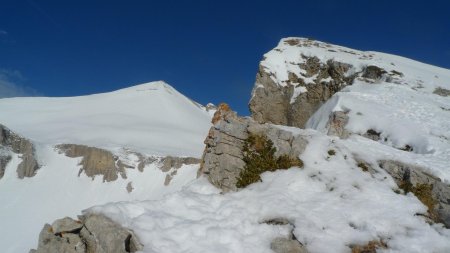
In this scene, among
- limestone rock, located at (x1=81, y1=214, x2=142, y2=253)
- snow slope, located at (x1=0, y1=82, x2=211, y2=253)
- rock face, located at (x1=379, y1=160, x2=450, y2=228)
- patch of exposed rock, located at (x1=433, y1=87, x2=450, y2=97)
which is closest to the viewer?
limestone rock, located at (x1=81, y1=214, x2=142, y2=253)

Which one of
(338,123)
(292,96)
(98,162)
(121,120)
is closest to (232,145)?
(338,123)

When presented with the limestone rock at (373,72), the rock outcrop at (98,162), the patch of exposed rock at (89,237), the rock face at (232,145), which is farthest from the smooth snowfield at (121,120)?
the patch of exposed rock at (89,237)

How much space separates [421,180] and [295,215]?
18.5 ft

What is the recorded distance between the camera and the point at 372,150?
16.9 metres

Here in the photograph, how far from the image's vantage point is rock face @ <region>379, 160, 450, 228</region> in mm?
13799

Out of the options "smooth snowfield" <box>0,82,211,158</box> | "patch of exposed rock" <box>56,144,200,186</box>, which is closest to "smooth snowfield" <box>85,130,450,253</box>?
"patch of exposed rock" <box>56,144,200,186</box>

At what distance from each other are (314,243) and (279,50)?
94.4 feet

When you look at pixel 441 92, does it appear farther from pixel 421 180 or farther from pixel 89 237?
pixel 89 237

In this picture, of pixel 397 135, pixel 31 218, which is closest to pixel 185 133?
pixel 31 218

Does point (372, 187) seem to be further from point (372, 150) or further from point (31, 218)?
point (31, 218)

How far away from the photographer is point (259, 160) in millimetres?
15930

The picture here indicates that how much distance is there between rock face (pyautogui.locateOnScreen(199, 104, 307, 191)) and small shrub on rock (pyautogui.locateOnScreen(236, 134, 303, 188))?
20cm

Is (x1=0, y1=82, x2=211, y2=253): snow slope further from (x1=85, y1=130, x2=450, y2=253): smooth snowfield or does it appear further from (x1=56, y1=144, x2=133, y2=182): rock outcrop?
(x1=85, y1=130, x2=450, y2=253): smooth snowfield

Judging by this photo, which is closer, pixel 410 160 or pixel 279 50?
pixel 410 160
